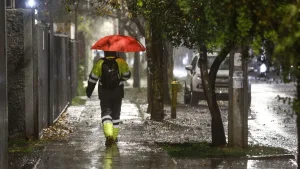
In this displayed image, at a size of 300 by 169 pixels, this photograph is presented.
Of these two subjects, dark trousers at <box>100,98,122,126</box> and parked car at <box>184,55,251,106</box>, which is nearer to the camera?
dark trousers at <box>100,98,122,126</box>

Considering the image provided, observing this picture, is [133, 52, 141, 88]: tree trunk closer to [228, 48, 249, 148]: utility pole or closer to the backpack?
the backpack

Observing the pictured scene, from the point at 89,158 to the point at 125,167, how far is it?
976 millimetres

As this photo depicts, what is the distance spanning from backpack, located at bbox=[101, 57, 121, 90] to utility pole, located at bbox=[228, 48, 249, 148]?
2019 millimetres

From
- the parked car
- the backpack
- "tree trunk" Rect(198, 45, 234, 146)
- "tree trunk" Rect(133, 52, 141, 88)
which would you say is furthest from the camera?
"tree trunk" Rect(133, 52, 141, 88)

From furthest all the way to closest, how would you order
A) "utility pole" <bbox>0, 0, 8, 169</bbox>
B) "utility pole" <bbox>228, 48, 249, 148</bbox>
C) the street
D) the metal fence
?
1. the street
2. the metal fence
3. "utility pole" <bbox>228, 48, 249, 148</bbox>
4. "utility pole" <bbox>0, 0, 8, 169</bbox>

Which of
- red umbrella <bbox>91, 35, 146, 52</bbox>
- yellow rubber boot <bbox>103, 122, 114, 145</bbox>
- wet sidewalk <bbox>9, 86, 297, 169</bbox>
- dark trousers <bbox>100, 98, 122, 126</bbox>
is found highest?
red umbrella <bbox>91, 35, 146, 52</bbox>

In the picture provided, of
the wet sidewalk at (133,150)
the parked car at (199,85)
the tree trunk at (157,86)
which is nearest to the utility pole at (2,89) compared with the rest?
the wet sidewalk at (133,150)

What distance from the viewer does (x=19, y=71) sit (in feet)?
44.0

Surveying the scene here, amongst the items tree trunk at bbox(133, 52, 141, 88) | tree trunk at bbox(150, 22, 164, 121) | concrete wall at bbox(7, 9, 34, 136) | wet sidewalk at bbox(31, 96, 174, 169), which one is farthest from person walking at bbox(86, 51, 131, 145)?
tree trunk at bbox(133, 52, 141, 88)

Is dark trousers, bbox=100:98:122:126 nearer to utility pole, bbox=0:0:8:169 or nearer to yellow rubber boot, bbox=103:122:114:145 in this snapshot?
yellow rubber boot, bbox=103:122:114:145

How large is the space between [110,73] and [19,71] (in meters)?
1.64

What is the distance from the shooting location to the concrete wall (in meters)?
13.2

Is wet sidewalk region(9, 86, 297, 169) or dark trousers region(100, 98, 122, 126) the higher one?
dark trousers region(100, 98, 122, 126)

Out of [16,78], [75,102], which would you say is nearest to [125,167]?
[16,78]
